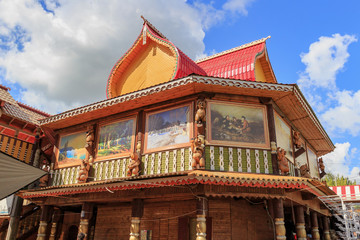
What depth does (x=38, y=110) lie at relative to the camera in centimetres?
2150

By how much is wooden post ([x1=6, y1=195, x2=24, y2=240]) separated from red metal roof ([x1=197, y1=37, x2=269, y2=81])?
12.8 m

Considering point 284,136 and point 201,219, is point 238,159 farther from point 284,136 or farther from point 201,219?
point 284,136

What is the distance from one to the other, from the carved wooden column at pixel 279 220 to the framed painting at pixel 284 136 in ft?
8.43

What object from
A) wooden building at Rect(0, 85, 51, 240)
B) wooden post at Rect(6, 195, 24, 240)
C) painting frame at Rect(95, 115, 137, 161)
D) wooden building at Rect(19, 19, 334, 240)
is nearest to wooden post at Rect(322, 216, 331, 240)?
wooden building at Rect(19, 19, 334, 240)

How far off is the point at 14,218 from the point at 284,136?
48.6 ft

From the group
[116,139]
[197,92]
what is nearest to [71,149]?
[116,139]

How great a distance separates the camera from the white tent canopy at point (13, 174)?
3.76 metres

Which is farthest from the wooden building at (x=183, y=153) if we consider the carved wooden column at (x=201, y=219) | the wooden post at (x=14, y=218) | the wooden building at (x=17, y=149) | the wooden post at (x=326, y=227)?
the wooden post at (x=14, y=218)

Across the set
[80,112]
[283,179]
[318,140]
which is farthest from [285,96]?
[80,112]

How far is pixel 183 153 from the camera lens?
426 inches

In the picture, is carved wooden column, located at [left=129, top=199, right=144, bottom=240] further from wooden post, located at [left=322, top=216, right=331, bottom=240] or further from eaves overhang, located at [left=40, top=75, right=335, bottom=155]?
wooden post, located at [left=322, top=216, right=331, bottom=240]

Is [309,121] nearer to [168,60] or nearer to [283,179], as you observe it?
[283,179]

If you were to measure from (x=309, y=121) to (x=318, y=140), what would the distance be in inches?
158

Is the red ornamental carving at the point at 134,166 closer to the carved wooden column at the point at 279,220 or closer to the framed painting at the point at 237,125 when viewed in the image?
the framed painting at the point at 237,125
